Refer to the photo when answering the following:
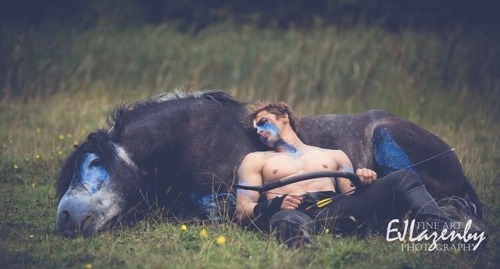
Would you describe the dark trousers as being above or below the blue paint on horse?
below

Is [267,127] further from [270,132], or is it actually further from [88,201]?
[88,201]

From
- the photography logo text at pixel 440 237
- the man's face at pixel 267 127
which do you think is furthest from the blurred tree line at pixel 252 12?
the photography logo text at pixel 440 237

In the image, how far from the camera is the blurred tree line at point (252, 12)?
1395 centimetres

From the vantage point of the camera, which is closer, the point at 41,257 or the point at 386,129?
the point at 41,257

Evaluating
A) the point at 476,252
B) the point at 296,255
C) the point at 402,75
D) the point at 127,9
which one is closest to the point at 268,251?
the point at 296,255

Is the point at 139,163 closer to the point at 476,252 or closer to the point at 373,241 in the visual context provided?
the point at 373,241

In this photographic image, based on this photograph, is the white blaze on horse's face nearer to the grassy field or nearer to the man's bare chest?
the grassy field

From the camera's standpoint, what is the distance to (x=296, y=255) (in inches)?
186

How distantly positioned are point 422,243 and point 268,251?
1095mm

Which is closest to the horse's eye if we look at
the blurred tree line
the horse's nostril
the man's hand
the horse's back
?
the horse's nostril

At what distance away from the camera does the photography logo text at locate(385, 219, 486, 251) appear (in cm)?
504

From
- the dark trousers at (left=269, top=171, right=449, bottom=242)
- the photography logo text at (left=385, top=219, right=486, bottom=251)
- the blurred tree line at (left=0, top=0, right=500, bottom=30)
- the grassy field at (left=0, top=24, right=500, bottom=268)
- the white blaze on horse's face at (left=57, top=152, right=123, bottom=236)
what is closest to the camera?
the photography logo text at (left=385, top=219, right=486, bottom=251)

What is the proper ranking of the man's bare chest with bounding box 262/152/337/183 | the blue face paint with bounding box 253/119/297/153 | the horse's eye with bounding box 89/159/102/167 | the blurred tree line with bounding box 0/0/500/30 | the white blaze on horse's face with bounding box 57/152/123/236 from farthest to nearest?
1. the blurred tree line with bounding box 0/0/500/30
2. the blue face paint with bounding box 253/119/297/153
3. the horse's eye with bounding box 89/159/102/167
4. the man's bare chest with bounding box 262/152/337/183
5. the white blaze on horse's face with bounding box 57/152/123/236

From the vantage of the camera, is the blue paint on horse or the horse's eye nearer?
the horse's eye
